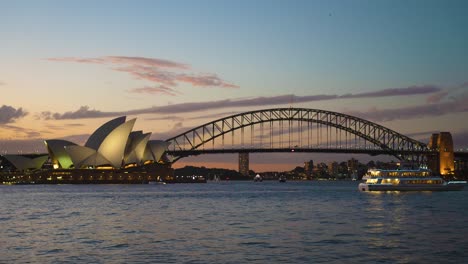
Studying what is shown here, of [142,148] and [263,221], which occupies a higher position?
[142,148]

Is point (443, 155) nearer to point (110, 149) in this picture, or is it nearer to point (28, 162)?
point (110, 149)

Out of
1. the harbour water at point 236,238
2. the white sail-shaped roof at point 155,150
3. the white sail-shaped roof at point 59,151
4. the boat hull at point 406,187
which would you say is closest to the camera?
the harbour water at point 236,238

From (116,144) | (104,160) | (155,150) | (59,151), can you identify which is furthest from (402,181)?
(59,151)

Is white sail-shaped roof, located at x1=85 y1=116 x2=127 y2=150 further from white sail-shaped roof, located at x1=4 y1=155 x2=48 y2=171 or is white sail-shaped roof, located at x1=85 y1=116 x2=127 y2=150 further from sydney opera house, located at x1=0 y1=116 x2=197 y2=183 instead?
white sail-shaped roof, located at x1=4 y1=155 x2=48 y2=171

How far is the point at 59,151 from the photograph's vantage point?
5758 inches

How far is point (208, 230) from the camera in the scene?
36438 mm

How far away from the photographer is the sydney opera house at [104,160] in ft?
431

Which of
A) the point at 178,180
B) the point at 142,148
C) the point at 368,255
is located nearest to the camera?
the point at 368,255

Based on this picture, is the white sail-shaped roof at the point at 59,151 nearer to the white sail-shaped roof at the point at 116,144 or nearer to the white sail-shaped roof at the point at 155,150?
the white sail-shaped roof at the point at 116,144

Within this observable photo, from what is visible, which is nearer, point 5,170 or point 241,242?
point 241,242

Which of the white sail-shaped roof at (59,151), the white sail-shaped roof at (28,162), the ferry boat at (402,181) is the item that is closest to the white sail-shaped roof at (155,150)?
the white sail-shaped roof at (59,151)

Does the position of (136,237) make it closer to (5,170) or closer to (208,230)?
(208,230)

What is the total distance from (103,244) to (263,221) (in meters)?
14.2

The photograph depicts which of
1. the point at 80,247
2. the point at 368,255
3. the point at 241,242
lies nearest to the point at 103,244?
the point at 80,247
